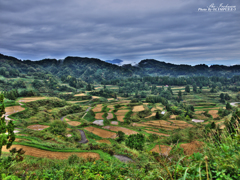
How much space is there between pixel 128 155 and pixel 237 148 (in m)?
16.4

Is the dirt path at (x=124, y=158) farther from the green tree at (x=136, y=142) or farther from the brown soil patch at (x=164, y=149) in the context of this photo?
the green tree at (x=136, y=142)

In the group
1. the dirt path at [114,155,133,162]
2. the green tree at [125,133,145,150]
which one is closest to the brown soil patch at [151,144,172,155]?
the green tree at [125,133,145,150]

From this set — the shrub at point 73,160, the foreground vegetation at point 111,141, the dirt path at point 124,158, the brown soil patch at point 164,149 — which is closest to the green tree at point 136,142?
the foreground vegetation at point 111,141

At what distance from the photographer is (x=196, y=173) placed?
2.78 meters

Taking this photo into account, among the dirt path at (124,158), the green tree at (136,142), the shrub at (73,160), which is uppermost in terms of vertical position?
the shrub at (73,160)

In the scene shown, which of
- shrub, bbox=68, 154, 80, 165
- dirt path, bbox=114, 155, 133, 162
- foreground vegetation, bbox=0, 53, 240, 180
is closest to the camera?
foreground vegetation, bbox=0, 53, 240, 180

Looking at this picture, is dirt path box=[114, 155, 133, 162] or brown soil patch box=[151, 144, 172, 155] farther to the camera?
dirt path box=[114, 155, 133, 162]

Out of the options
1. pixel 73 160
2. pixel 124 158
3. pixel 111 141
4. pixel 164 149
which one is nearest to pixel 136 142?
pixel 164 149

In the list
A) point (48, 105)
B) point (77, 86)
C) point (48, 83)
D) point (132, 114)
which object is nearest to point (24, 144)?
point (132, 114)

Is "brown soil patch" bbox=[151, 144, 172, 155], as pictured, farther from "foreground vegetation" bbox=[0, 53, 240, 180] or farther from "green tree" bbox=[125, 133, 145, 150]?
"green tree" bbox=[125, 133, 145, 150]

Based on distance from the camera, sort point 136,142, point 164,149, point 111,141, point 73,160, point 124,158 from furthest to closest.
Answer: point 111,141
point 164,149
point 136,142
point 124,158
point 73,160

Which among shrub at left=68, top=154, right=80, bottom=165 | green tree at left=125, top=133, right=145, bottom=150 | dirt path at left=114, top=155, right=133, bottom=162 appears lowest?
green tree at left=125, top=133, right=145, bottom=150

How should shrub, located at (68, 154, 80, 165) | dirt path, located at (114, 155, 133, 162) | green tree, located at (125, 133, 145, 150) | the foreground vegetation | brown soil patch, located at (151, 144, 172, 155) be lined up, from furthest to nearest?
1. green tree, located at (125, 133, 145, 150)
2. dirt path, located at (114, 155, 133, 162)
3. shrub, located at (68, 154, 80, 165)
4. brown soil patch, located at (151, 144, 172, 155)
5. the foreground vegetation

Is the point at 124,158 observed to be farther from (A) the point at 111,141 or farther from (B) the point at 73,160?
(A) the point at 111,141
